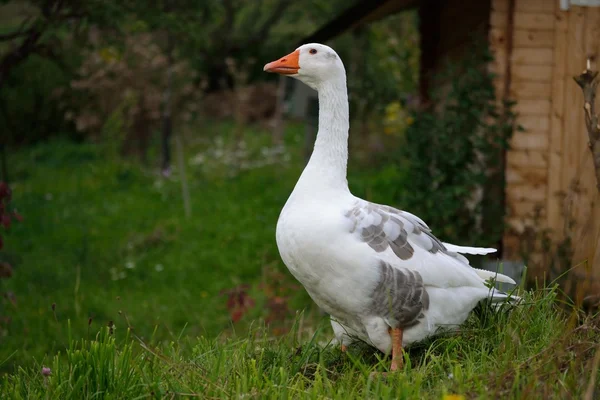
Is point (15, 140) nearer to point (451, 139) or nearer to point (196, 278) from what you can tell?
point (196, 278)

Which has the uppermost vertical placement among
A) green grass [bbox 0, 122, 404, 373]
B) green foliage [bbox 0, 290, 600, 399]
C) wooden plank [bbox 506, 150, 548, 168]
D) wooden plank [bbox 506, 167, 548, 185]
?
wooden plank [bbox 506, 150, 548, 168]

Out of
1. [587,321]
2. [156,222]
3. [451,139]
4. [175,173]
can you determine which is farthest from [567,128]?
[175,173]

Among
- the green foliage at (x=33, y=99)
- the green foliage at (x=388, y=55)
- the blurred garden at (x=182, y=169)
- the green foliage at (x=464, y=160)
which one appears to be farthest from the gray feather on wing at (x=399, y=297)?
the green foliage at (x=33, y=99)

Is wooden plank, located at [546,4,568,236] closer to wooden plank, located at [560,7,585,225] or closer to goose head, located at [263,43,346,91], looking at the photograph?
wooden plank, located at [560,7,585,225]

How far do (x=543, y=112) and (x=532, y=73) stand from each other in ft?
1.07

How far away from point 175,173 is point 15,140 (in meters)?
4.19

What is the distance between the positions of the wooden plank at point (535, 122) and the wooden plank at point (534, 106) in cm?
3

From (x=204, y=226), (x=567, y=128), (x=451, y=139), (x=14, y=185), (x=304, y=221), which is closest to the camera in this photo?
(x=304, y=221)

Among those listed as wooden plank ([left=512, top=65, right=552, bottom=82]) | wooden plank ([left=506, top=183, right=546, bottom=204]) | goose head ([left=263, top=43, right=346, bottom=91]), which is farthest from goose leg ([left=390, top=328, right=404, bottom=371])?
wooden plank ([left=512, top=65, right=552, bottom=82])

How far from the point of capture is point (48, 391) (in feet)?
10.0

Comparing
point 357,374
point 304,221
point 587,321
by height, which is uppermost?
point 304,221

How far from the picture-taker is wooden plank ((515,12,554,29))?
19.5 ft

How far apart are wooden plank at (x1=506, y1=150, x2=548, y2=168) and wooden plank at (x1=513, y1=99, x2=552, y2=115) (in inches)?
12.5

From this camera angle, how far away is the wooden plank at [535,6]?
592 centimetres
